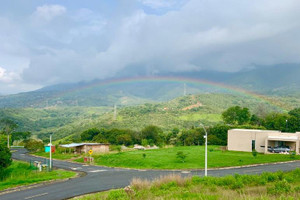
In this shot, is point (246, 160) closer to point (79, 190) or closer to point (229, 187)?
point (229, 187)

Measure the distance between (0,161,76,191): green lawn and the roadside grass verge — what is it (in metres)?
9.79

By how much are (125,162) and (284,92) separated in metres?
163

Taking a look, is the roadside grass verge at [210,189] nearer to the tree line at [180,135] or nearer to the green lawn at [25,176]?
the green lawn at [25,176]

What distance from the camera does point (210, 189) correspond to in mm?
17000

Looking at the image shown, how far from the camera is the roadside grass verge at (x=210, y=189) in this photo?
14.4 meters

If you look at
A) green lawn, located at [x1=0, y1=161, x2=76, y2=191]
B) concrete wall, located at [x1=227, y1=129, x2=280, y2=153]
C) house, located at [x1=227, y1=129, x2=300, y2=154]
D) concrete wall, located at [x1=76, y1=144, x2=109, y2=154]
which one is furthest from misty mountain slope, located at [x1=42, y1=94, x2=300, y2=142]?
green lawn, located at [x1=0, y1=161, x2=76, y2=191]

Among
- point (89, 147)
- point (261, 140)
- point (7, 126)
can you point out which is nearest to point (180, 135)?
point (261, 140)

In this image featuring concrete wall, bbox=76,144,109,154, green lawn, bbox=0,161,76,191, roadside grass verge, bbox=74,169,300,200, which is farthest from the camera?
concrete wall, bbox=76,144,109,154

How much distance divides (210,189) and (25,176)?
21.2 m

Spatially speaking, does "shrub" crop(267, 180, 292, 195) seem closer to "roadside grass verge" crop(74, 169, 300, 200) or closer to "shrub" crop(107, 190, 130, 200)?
"roadside grass verge" crop(74, 169, 300, 200)

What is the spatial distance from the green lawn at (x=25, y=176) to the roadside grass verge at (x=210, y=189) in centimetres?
979

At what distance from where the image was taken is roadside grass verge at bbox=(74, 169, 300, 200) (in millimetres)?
14438

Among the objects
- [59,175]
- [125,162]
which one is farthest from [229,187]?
[125,162]

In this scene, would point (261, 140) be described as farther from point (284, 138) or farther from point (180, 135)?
point (180, 135)
